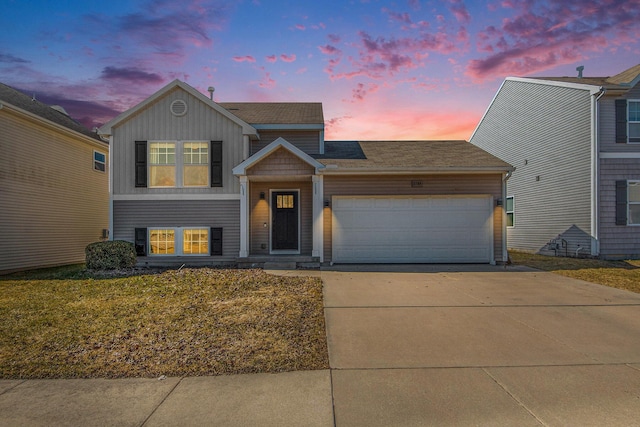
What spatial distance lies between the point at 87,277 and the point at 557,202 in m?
16.7

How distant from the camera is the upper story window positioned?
40.4 feet

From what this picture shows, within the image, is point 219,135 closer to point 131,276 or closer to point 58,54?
point 131,276

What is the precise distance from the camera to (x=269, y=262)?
461 inches

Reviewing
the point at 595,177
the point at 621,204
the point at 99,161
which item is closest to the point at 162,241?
the point at 99,161

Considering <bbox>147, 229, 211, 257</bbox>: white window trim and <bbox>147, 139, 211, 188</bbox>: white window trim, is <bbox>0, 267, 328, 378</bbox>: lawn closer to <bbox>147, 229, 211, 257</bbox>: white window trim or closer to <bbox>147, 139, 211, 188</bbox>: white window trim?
<bbox>147, 229, 211, 257</bbox>: white window trim

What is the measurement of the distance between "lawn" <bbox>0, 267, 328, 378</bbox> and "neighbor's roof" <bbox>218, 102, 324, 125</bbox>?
691 cm

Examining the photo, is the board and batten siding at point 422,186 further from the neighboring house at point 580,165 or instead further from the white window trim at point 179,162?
the white window trim at point 179,162

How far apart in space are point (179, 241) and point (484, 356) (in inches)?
411

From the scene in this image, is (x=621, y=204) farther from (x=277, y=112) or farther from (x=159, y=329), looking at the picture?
(x=159, y=329)

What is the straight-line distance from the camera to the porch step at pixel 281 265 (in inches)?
452

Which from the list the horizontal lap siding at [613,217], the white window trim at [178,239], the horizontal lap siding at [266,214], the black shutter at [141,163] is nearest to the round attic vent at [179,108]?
the black shutter at [141,163]

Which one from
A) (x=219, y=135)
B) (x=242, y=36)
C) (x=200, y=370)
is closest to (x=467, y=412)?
(x=200, y=370)

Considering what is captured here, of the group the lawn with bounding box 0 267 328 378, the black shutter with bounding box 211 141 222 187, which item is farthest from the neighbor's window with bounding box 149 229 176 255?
the lawn with bounding box 0 267 328 378

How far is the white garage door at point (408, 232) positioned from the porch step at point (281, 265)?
151cm
